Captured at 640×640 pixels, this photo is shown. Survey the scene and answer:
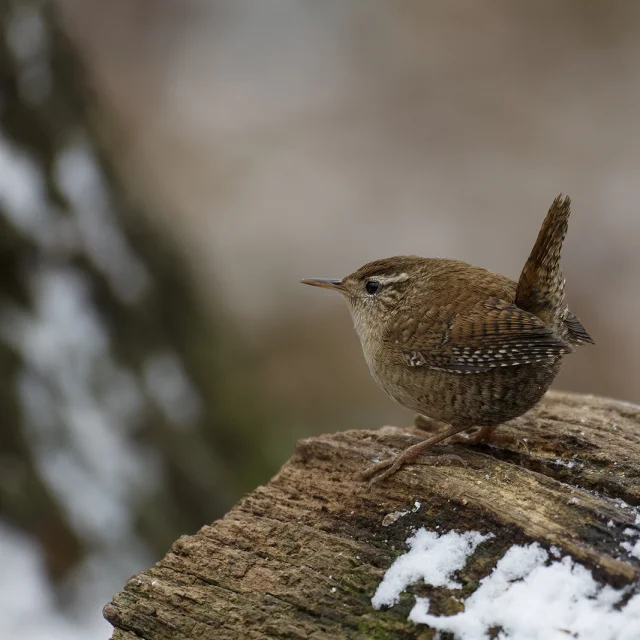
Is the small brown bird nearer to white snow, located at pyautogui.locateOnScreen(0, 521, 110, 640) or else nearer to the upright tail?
the upright tail

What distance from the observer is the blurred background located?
5.15 m

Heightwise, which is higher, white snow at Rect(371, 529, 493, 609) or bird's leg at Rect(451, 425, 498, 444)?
bird's leg at Rect(451, 425, 498, 444)

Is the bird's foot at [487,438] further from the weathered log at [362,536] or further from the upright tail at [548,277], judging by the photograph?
the upright tail at [548,277]

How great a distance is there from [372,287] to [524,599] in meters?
1.67

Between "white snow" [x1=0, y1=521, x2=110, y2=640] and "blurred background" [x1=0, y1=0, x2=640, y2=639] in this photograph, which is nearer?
"white snow" [x1=0, y1=521, x2=110, y2=640]

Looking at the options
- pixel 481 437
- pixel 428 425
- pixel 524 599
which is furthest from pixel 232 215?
pixel 524 599

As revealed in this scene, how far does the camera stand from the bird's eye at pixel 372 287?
11.5 ft

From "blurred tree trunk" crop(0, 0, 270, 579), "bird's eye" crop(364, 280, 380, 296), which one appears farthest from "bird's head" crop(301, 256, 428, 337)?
"blurred tree trunk" crop(0, 0, 270, 579)

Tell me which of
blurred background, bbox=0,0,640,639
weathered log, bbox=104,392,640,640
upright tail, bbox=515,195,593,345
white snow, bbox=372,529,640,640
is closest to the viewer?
white snow, bbox=372,529,640,640

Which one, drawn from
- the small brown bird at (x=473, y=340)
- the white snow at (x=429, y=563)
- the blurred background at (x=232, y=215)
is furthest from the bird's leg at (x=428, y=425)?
the blurred background at (x=232, y=215)

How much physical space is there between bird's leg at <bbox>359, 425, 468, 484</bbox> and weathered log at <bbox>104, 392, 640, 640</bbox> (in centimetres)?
3

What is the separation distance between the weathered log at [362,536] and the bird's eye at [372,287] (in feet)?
2.53

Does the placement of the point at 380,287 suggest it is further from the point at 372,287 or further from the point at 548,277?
the point at 548,277

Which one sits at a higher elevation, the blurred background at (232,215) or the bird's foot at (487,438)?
the blurred background at (232,215)
